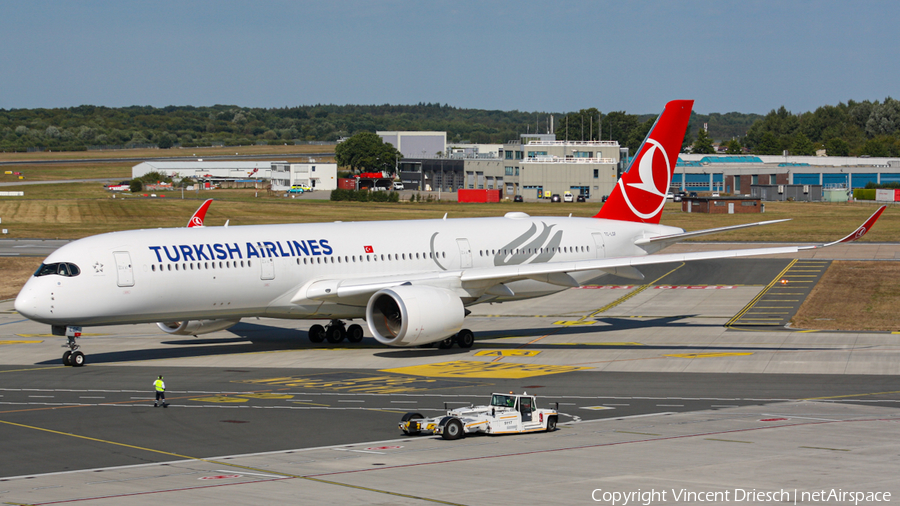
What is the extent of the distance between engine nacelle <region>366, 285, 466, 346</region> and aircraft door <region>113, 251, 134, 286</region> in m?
9.52

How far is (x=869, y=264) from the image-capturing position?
71.6 meters

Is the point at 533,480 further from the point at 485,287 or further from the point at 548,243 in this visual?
the point at 548,243

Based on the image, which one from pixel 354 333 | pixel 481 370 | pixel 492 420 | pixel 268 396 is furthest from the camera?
pixel 354 333

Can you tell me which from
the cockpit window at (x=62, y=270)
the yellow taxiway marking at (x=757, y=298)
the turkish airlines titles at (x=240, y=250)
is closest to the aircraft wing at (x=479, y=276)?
the turkish airlines titles at (x=240, y=250)

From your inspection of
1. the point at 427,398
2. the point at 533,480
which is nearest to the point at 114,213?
the point at 427,398

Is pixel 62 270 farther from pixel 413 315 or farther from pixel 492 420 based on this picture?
pixel 492 420

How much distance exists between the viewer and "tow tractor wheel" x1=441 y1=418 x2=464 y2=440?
25406mm

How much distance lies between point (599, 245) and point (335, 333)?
14496mm

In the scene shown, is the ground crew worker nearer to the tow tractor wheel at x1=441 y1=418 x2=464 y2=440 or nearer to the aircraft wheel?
the aircraft wheel

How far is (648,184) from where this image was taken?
5147 cm

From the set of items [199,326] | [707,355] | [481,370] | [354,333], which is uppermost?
[199,326]

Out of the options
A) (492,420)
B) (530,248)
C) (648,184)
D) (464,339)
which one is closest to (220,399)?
(492,420)

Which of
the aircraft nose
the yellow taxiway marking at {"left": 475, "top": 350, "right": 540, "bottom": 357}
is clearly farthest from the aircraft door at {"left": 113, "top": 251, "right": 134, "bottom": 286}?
the yellow taxiway marking at {"left": 475, "top": 350, "right": 540, "bottom": 357}

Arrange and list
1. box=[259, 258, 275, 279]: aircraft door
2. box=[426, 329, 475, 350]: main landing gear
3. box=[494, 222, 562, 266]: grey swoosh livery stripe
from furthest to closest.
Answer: box=[494, 222, 562, 266]: grey swoosh livery stripe
box=[426, 329, 475, 350]: main landing gear
box=[259, 258, 275, 279]: aircraft door
